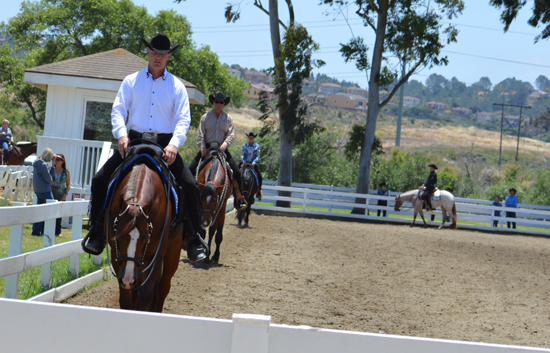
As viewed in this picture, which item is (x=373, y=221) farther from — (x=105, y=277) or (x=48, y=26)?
(x=48, y=26)

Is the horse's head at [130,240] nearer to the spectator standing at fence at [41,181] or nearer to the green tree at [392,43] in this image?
the spectator standing at fence at [41,181]

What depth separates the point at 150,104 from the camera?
16.2ft

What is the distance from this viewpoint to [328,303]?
7.30m

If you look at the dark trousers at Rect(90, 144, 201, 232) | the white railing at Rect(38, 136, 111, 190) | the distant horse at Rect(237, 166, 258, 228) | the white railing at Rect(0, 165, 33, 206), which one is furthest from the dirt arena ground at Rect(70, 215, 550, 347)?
the white railing at Rect(0, 165, 33, 206)

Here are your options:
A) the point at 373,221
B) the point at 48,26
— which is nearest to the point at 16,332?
the point at 373,221

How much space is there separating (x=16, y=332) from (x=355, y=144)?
24.6 metres

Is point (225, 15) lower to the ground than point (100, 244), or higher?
higher

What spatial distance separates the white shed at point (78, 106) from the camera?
43.3 ft

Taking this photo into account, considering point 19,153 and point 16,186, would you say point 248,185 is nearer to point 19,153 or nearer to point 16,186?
point 16,186

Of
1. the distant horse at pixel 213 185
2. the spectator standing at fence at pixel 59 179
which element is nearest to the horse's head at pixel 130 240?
the distant horse at pixel 213 185

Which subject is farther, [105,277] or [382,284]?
[382,284]

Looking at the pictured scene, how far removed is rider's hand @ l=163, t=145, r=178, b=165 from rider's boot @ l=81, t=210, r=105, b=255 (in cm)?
74

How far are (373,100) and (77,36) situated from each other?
19221 mm

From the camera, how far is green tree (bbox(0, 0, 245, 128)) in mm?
31484
